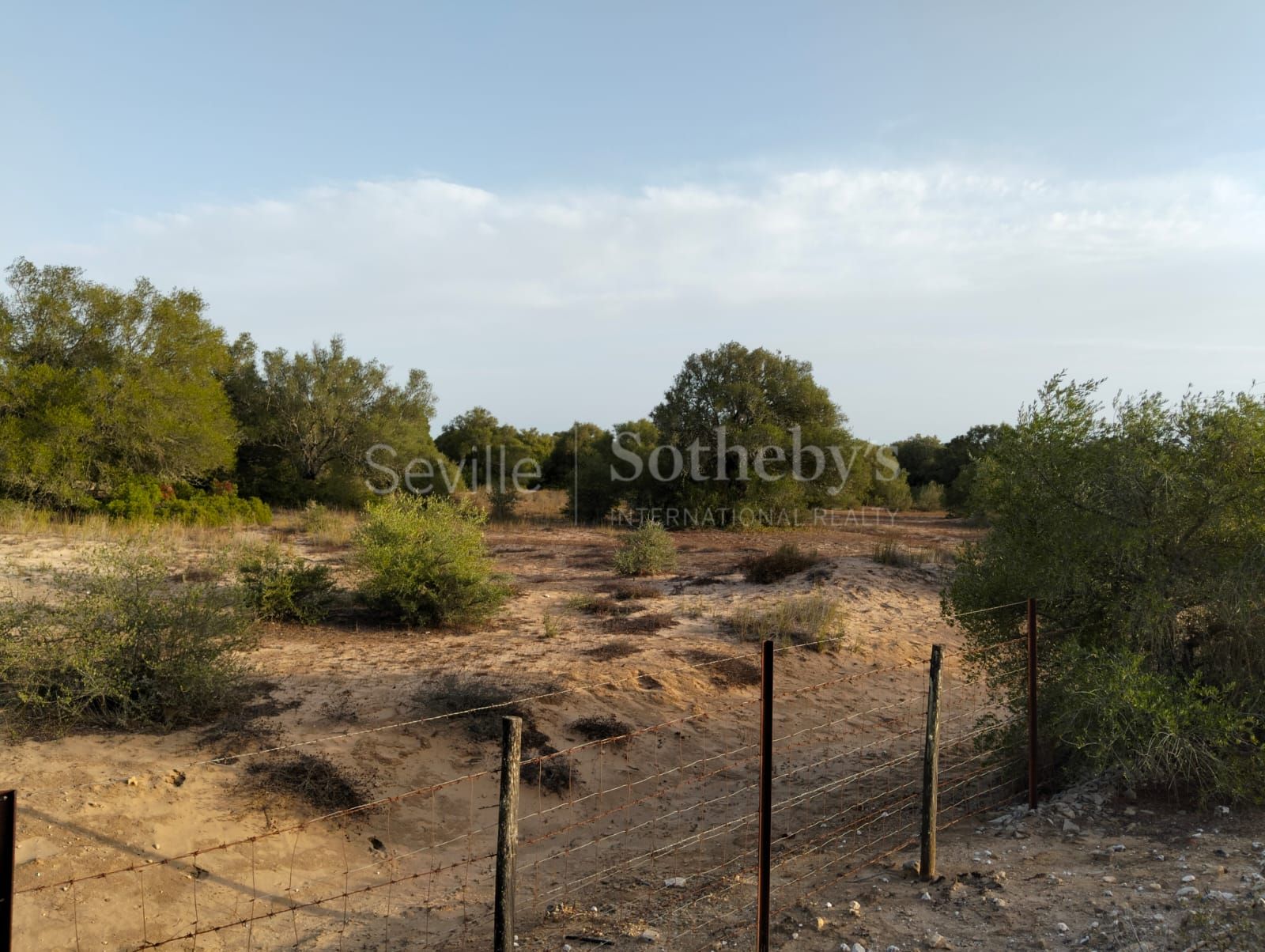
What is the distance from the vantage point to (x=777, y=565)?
53.5 feet

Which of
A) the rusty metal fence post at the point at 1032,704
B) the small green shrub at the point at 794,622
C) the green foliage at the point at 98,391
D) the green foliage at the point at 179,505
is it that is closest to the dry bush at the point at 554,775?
the rusty metal fence post at the point at 1032,704

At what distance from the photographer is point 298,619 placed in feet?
37.2

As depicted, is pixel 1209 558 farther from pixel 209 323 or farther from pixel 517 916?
pixel 209 323

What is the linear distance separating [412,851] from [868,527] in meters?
25.8

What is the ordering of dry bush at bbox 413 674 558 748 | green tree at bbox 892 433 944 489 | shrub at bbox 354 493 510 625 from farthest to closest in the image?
green tree at bbox 892 433 944 489, shrub at bbox 354 493 510 625, dry bush at bbox 413 674 558 748

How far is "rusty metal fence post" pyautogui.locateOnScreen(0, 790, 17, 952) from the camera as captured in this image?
227 centimetres

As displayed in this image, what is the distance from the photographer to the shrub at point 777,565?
16.0 m

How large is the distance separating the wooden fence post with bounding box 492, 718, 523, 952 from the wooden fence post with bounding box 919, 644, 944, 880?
229 cm

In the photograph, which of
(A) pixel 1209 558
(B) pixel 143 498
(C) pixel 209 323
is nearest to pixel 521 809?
(A) pixel 1209 558

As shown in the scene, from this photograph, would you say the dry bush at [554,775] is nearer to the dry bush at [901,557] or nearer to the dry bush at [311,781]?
the dry bush at [311,781]

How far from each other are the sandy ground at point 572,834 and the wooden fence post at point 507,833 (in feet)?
2.48

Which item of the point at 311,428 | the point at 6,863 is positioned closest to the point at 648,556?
the point at 6,863

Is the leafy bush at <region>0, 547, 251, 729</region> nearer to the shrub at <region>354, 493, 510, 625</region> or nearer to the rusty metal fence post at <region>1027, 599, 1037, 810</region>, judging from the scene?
the shrub at <region>354, 493, 510, 625</region>

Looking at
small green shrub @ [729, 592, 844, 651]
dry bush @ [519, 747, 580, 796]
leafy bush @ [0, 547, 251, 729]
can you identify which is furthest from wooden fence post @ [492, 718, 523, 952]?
small green shrub @ [729, 592, 844, 651]
